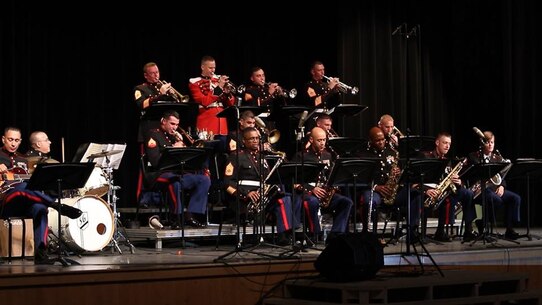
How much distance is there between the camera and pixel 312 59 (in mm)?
14688

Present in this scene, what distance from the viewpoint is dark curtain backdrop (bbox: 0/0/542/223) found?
42.1 ft

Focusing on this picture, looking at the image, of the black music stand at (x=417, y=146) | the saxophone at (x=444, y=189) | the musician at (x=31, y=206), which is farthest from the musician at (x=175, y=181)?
the saxophone at (x=444, y=189)

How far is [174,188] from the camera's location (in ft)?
35.7

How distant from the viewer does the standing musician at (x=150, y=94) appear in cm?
1145

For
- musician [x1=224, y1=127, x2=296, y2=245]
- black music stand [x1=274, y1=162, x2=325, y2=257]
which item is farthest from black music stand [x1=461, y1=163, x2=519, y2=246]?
musician [x1=224, y1=127, x2=296, y2=245]

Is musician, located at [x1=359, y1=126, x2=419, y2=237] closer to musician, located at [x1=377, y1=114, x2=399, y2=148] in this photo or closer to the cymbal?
musician, located at [x1=377, y1=114, x2=399, y2=148]

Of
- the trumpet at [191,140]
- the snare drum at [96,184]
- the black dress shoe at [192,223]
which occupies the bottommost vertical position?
the black dress shoe at [192,223]

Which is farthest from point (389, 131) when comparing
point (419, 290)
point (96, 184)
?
point (419, 290)

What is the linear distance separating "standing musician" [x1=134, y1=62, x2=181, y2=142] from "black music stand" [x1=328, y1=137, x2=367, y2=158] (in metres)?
2.12

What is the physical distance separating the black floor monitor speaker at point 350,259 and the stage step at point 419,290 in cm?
10

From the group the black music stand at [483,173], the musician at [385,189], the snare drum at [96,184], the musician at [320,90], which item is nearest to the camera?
the snare drum at [96,184]

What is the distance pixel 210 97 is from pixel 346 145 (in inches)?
85.1

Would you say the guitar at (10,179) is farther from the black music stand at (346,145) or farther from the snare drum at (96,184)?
the black music stand at (346,145)

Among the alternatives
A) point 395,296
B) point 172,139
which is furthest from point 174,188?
point 395,296
